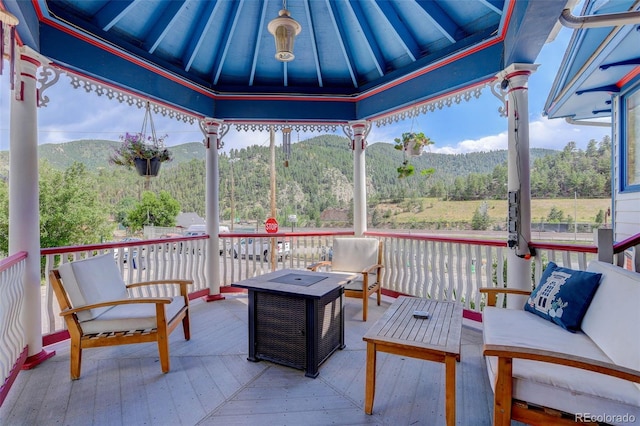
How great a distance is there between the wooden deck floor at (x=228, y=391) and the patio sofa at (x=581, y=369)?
1.82ft

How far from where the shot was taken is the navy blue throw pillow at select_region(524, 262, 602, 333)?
2.08 meters

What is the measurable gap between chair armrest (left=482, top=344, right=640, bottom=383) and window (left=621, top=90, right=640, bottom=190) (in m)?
3.14

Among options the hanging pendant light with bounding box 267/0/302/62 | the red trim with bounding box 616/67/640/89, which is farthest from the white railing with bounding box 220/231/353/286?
the red trim with bounding box 616/67/640/89

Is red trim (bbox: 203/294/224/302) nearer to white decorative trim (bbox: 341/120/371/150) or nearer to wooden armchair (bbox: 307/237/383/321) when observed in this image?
wooden armchair (bbox: 307/237/383/321)

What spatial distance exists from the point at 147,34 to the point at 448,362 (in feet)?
14.8

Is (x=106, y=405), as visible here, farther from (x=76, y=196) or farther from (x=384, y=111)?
(x=76, y=196)

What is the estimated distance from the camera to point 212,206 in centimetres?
486

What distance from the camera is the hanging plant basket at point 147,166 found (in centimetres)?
360

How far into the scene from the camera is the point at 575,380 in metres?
1.50

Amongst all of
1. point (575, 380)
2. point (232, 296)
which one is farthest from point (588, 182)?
point (232, 296)

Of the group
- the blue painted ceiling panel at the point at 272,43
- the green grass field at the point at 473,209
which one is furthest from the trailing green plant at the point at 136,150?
the green grass field at the point at 473,209

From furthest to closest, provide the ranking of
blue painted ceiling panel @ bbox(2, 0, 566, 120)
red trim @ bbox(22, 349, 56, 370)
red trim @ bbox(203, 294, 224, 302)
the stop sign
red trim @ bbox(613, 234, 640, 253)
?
the stop sign < red trim @ bbox(203, 294, 224, 302) < blue painted ceiling panel @ bbox(2, 0, 566, 120) < red trim @ bbox(22, 349, 56, 370) < red trim @ bbox(613, 234, 640, 253)

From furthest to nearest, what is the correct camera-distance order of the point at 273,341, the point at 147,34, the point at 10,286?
the point at 147,34
the point at 273,341
the point at 10,286

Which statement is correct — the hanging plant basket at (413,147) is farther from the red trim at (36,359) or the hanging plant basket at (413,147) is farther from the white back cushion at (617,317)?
the red trim at (36,359)
